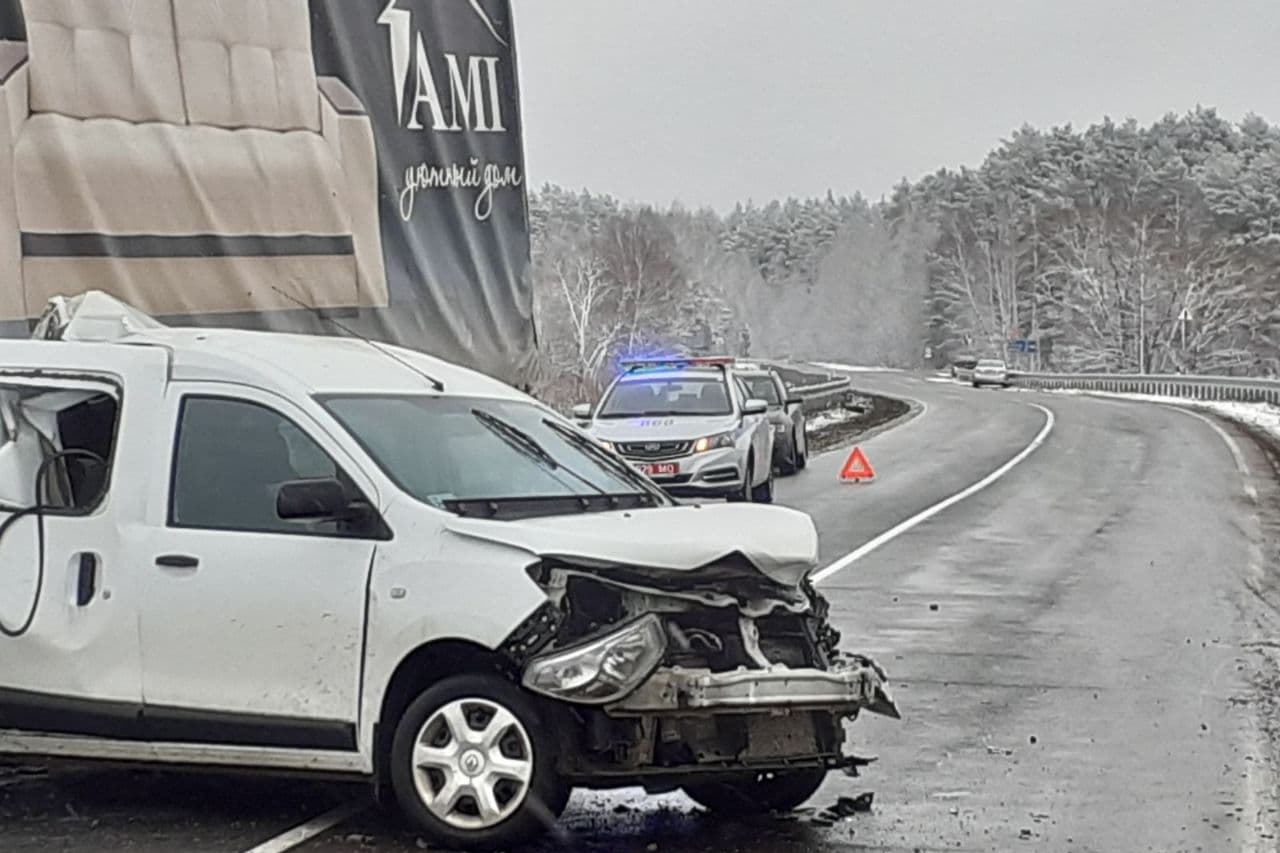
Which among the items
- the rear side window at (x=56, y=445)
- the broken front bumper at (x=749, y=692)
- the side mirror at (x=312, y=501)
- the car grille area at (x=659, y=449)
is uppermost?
the rear side window at (x=56, y=445)

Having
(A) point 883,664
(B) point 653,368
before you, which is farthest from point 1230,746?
(B) point 653,368

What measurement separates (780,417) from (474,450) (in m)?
18.2

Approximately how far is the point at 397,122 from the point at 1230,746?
6.28 meters

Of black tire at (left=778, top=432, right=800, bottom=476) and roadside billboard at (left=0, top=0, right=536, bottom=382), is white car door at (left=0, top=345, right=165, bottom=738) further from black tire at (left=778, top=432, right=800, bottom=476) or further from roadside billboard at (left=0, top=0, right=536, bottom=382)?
black tire at (left=778, top=432, right=800, bottom=476)

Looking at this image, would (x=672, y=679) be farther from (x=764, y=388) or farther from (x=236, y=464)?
(x=764, y=388)

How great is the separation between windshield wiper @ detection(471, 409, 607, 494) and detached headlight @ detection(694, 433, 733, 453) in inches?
463

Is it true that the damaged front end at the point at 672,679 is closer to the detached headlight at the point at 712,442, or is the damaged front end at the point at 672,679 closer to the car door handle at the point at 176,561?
the car door handle at the point at 176,561

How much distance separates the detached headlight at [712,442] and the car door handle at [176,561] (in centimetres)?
1290

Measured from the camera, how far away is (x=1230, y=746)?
304 inches

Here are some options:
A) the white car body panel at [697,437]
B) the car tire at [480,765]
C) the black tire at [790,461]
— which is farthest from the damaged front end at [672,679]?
the black tire at [790,461]

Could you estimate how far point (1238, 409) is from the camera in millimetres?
46094

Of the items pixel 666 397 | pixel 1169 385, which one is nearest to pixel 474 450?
pixel 666 397

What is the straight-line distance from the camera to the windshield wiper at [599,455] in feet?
24.3

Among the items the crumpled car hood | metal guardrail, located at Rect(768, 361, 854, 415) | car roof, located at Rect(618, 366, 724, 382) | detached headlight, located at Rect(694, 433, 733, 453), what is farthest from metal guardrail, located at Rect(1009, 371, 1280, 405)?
the crumpled car hood
